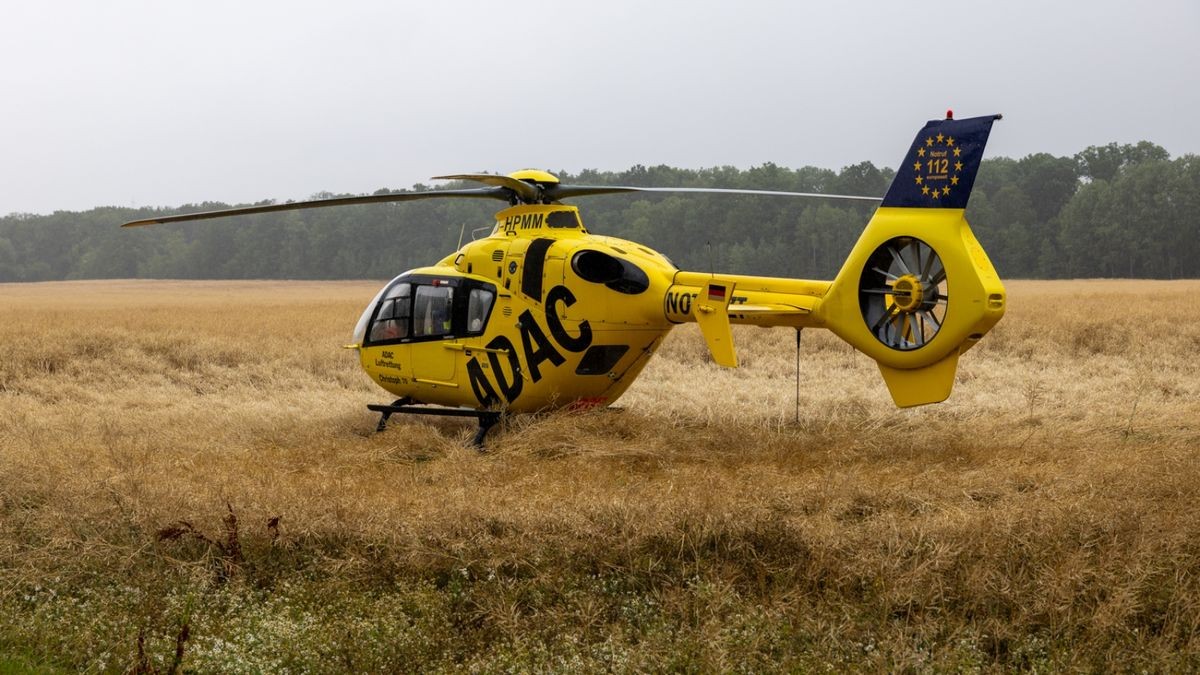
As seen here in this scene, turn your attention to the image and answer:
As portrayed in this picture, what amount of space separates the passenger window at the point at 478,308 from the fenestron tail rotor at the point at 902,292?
4261 mm

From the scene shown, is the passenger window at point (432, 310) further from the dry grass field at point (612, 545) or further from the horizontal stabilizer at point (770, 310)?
the horizontal stabilizer at point (770, 310)

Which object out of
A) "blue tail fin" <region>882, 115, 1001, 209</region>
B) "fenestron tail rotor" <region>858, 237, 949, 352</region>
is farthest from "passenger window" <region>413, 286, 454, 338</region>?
"blue tail fin" <region>882, 115, 1001, 209</region>

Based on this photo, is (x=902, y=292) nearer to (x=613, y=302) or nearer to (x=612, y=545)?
(x=613, y=302)

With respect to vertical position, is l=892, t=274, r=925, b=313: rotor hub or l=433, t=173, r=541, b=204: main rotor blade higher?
l=433, t=173, r=541, b=204: main rotor blade

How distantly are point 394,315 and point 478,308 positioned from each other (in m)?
1.26

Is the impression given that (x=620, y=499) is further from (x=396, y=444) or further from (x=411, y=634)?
(x=396, y=444)

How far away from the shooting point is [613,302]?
11.9m

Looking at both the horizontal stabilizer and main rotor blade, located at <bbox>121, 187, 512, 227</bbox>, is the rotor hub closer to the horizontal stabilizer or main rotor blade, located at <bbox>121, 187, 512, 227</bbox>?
the horizontal stabilizer

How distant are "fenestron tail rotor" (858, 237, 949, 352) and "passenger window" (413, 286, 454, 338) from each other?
4.81 m

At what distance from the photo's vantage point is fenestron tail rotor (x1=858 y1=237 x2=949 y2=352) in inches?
387

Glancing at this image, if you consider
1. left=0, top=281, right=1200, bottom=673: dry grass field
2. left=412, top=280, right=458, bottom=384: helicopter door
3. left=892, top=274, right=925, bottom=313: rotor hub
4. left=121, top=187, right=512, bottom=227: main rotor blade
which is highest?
left=121, top=187, right=512, bottom=227: main rotor blade

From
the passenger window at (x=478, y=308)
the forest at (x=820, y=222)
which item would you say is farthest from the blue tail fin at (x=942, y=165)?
the forest at (x=820, y=222)

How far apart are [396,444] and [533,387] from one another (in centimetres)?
156

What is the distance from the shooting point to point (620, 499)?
8.60 m
